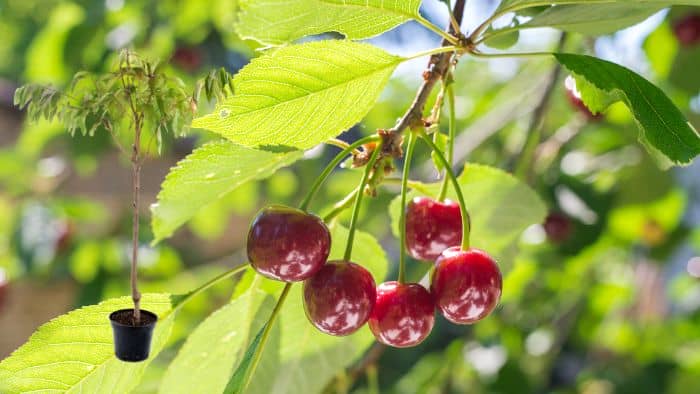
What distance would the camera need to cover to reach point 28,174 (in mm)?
3193

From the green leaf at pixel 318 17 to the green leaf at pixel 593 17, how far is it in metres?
0.15

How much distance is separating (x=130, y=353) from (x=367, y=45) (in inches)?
13.8

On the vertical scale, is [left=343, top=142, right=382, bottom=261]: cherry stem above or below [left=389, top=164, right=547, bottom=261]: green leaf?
below

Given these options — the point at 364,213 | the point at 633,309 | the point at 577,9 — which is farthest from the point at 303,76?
the point at 633,309

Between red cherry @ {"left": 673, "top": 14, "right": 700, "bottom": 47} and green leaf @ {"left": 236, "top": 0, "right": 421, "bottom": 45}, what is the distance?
54.9 inches

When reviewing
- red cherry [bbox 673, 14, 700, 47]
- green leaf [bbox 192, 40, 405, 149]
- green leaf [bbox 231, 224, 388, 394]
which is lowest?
green leaf [bbox 231, 224, 388, 394]

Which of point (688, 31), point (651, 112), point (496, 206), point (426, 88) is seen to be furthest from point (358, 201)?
point (688, 31)

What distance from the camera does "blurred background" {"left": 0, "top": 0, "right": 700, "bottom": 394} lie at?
2.09 metres

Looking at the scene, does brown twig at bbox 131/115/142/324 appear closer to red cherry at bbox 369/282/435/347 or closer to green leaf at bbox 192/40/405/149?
green leaf at bbox 192/40/405/149

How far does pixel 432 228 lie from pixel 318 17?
0.82 feet

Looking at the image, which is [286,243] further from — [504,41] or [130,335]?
[504,41]

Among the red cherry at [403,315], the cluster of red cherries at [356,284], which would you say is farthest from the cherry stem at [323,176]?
the red cherry at [403,315]

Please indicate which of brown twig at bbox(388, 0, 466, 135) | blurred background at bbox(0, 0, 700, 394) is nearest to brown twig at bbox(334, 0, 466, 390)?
brown twig at bbox(388, 0, 466, 135)

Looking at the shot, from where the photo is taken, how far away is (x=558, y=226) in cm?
221
